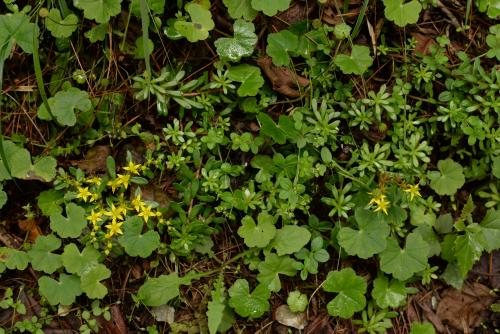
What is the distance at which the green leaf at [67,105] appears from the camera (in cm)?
281

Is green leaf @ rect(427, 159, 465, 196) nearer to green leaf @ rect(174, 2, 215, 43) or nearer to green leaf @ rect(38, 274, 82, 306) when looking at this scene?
green leaf @ rect(174, 2, 215, 43)

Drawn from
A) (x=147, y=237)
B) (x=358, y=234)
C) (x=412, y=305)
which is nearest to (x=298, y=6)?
(x=358, y=234)

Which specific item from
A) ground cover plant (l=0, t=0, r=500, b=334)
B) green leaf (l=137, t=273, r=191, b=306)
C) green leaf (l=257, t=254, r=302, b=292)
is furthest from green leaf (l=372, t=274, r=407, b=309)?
green leaf (l=137, t=273, r=191, b=306)

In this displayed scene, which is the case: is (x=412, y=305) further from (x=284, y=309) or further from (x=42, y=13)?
(x=42, y=13)

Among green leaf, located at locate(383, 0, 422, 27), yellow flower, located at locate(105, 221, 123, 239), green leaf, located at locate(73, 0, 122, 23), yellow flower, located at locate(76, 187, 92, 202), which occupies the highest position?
green leaf, located at locate(73, 0, 122, 23)

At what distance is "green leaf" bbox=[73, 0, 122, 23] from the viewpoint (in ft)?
9.16

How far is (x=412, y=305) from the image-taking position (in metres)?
3.06

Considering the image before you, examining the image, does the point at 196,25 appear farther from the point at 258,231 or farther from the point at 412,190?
the point at 412,190

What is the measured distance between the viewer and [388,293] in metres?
2.96

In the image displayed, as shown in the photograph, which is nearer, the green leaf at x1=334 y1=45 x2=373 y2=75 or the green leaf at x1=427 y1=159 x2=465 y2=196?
the green leaf at x1=334 y1=45 x2=373 y2=75

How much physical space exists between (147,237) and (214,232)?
0.34 m

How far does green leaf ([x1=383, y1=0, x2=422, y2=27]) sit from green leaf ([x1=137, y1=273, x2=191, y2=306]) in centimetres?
170

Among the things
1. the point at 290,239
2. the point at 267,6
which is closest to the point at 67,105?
the point at 267,6

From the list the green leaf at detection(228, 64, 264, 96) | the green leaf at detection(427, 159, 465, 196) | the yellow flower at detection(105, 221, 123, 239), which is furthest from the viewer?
the green leaf at detection(427, 159, 465, 196)
